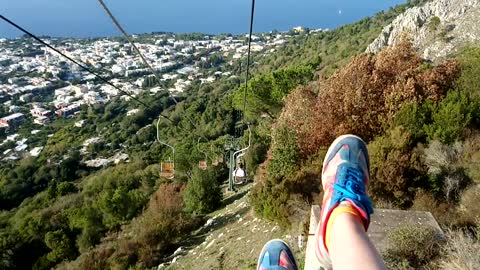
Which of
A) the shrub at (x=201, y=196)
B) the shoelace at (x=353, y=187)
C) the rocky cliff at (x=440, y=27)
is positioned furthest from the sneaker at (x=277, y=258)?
the rocky cliff at (x=440, y=27)

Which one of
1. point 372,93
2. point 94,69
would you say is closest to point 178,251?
point 372,93

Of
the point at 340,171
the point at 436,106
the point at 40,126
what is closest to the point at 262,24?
the point at 40,126

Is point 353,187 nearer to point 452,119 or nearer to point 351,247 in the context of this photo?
point 351,247

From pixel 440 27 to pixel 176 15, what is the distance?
68.7 metres

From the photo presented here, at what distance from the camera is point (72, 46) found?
62781 millimetres

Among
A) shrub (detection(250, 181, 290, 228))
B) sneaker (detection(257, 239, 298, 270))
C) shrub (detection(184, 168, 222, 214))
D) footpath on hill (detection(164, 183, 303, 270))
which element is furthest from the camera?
shrub (detection(184, 168, 222, 214))

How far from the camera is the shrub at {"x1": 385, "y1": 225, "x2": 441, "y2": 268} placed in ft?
12.2

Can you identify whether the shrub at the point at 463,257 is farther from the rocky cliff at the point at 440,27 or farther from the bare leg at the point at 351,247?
the rocky cliff at the point at 440,27

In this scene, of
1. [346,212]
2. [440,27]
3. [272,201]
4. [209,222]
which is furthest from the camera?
[440,27]

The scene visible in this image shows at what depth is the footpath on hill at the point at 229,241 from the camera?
21.5 feet

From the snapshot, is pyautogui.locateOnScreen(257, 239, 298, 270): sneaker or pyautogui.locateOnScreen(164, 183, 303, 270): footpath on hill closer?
pyautogui.locateOnScreen(257, 239, 298, 270): sneaker

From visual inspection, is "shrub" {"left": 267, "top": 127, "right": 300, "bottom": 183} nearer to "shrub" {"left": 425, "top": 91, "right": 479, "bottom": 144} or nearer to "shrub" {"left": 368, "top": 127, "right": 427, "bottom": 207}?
"shrub" {"left": 368, "top": 127, "right": 427, "bottom": 207}

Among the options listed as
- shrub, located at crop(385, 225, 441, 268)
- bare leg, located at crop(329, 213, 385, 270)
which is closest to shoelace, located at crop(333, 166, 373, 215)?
bare leg, located at crop(329, 213, 385, 270)

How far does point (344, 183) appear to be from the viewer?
231 cm
